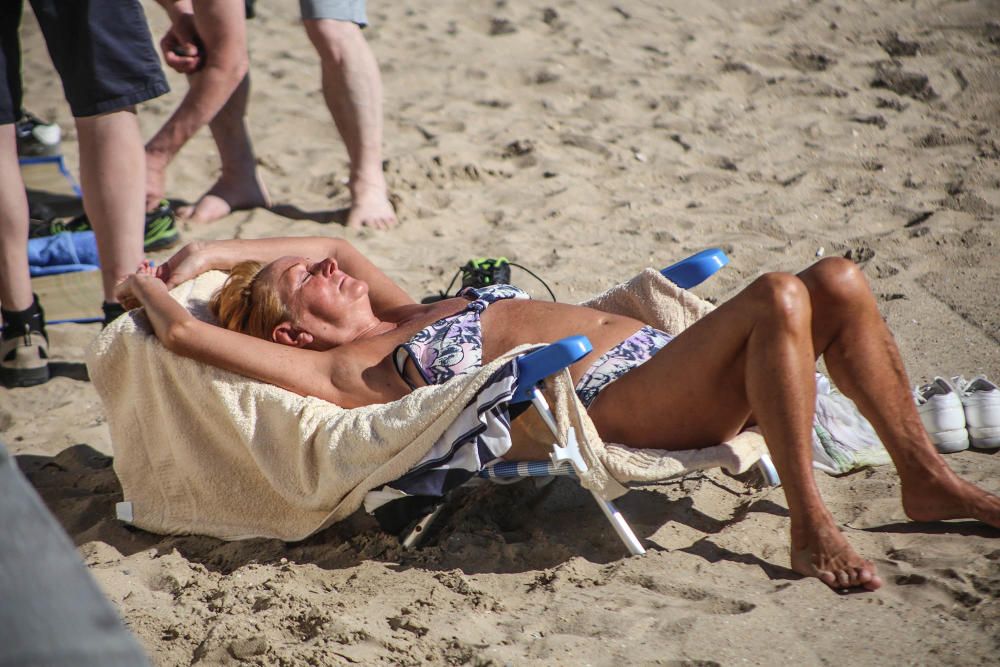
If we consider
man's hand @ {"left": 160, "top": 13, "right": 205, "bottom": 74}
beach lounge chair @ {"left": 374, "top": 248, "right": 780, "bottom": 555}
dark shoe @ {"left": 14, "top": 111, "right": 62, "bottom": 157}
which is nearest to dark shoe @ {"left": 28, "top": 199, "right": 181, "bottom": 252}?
man's hand @ {"left": 160, "top": 13, "right": 205, "bottom": 74}

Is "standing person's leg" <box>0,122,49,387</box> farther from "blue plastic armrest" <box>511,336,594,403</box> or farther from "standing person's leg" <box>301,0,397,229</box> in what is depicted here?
"blue plastic armrest" <box>511,336,594,403</box>

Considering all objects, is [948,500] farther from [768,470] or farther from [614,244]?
[614,244]

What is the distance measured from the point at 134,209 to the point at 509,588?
2036 mm

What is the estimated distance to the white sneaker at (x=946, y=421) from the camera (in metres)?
2.75

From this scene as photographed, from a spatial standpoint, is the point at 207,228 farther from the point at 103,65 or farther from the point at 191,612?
the point at 191,612

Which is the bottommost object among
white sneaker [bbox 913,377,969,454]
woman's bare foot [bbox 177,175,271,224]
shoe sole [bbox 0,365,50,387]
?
shoe sole [bbox 0,365,50,387]

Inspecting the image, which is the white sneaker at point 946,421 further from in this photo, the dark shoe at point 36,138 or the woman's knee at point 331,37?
the dark shoe at point 36,138

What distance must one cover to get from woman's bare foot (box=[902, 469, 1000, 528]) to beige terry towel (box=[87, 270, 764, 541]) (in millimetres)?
465

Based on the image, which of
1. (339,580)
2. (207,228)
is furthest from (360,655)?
(207,228)

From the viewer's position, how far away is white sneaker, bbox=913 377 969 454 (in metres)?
2.75

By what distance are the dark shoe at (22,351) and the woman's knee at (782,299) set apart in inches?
105

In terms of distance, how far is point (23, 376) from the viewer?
358 cm

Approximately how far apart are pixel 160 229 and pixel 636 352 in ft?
8.67

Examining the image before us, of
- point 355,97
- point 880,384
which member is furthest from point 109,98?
point 880,384
